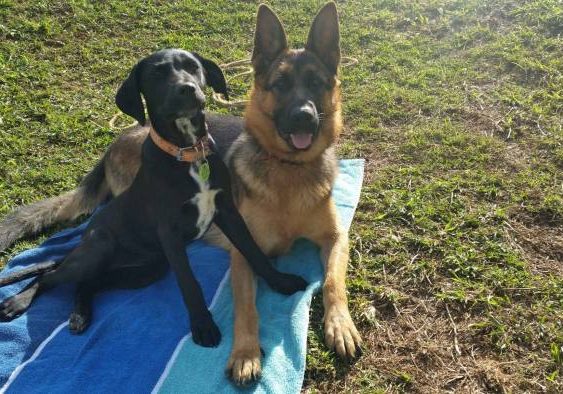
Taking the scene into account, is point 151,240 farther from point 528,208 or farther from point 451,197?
point 528,208

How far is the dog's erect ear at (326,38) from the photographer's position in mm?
3925

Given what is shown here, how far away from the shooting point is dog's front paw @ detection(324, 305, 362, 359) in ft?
10.3

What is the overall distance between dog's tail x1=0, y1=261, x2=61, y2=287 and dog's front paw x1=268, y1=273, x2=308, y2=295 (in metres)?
1.70

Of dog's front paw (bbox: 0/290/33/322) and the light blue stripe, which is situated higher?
the light blue stripe

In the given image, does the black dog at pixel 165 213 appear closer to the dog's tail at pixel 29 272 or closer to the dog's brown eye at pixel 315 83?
the dog's tail at pixel 29 272

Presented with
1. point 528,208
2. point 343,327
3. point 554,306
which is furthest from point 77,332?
point 528,208

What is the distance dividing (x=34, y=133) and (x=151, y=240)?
3.04 metres

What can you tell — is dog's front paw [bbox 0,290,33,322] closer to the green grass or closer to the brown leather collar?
the brown leather collar

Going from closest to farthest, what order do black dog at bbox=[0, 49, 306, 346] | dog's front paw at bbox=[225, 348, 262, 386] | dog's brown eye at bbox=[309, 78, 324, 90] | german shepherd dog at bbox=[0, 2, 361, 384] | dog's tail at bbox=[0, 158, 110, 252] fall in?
dog's front paw at bbox=[225, 348, 262, 386], black dog at bbox=[0, 49, 306, 346], german shepherd dog at bbox=[0, 2, 361, 384], dog's brown eye at bbox=[309, 78, 324, 90], dog's tail at bbox=[0, 158, 110, 252]

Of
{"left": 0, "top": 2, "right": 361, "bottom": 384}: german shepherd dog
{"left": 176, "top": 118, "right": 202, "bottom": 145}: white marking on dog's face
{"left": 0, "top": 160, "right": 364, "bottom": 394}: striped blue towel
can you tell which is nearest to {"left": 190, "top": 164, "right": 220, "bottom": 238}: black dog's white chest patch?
{"left": 176, "top": 118, "right": 202, "bottom": 145}: white marking on dog's face

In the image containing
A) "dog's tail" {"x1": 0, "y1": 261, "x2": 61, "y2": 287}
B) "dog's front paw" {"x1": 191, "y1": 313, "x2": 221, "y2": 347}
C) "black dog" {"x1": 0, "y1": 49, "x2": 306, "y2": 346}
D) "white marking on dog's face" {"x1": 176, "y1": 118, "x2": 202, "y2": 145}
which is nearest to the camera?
"dog's front paw" {"x1": 191, "y1": 313, "x2": 221, "y2": 347}

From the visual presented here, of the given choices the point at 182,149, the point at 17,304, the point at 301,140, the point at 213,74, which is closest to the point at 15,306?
the point at 17,304

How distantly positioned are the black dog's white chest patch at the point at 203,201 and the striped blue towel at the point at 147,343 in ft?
1.56

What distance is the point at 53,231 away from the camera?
4590mm
